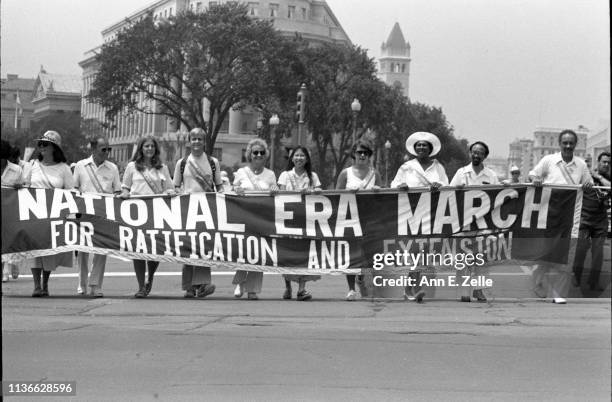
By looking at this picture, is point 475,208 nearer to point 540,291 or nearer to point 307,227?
point 540,291

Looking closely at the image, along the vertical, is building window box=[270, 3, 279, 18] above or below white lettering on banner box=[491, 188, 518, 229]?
above

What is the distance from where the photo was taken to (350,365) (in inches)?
259

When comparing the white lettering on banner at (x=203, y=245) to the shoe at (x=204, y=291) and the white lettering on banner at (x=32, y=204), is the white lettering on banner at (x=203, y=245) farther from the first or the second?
the white lettering on banner at (x=32, y=204)

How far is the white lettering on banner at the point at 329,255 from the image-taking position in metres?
10.5

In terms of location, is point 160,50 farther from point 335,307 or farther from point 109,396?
point 109,396

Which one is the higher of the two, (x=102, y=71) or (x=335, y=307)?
(x=102, y=71)

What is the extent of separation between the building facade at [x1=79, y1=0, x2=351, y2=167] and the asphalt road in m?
41.7

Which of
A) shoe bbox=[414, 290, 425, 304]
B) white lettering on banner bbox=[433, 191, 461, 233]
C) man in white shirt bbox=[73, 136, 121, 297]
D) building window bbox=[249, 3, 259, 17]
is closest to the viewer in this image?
shoe bbox=[414, 290, 425, 304]

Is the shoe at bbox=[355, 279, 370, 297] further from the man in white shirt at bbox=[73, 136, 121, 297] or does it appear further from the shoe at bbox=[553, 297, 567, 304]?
the man in white shirt at bbox=[73, 136, 121, 297]

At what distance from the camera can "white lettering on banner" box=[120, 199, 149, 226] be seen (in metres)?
10.8

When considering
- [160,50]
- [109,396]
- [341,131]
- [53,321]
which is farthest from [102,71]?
[109,396]

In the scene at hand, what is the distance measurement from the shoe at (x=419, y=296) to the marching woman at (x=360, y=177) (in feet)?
1.99

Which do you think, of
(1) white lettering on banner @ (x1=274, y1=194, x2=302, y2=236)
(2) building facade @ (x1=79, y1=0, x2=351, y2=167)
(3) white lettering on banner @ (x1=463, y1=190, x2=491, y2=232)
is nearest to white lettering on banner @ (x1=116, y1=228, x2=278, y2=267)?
(1) white lettering on banner @ (x1=274, y1=194, x2=302, y2=236)

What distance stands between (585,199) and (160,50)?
39928mm
